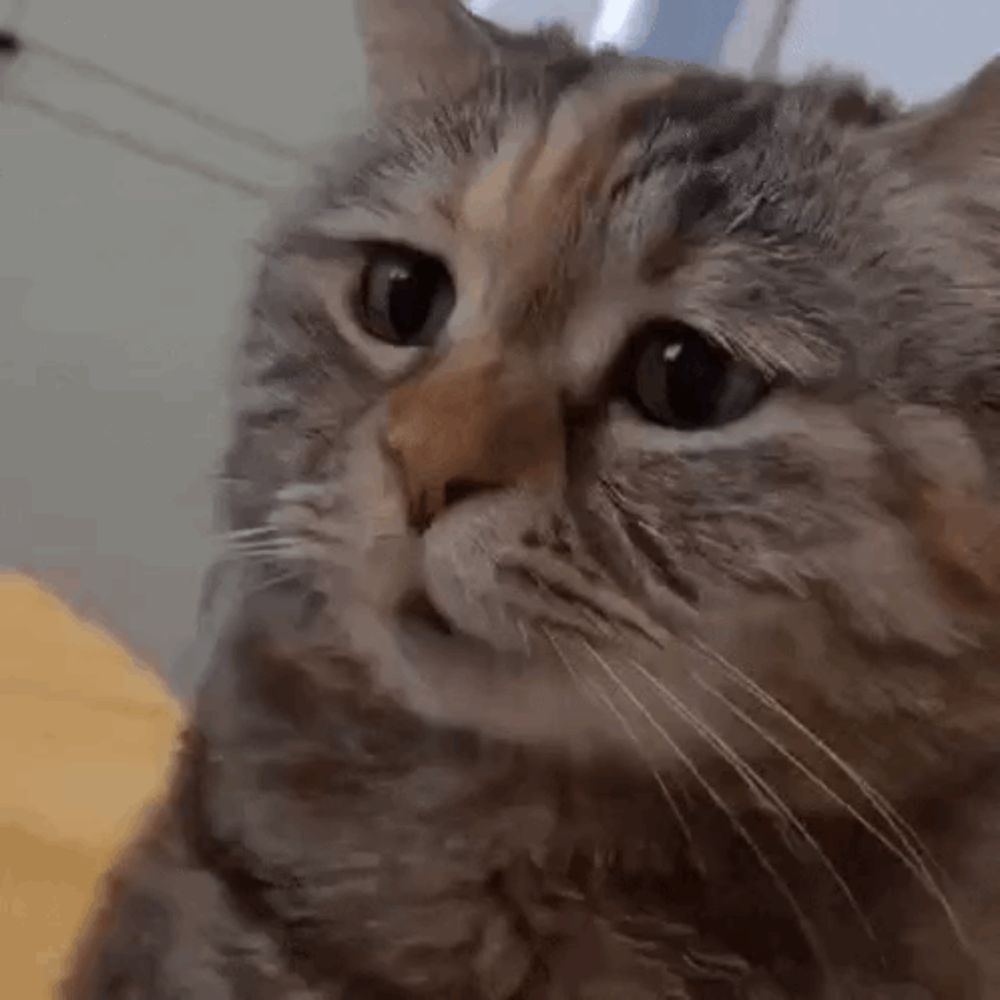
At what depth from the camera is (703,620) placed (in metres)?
0.59

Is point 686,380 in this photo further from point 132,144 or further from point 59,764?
point 132,144

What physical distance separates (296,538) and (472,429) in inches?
3.2

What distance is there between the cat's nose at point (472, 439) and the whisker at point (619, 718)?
5 cm

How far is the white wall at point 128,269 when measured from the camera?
4.65 ft

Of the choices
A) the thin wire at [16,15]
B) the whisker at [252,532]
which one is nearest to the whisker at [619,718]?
the whisker at [252,532]

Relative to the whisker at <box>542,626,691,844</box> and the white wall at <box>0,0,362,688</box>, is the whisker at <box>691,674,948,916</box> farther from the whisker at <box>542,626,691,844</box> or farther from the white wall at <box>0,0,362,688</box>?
the white wall at <box>0,0,362,688</box>

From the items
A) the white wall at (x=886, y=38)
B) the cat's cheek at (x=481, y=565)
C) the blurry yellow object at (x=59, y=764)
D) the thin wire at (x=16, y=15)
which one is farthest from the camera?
the thin wire at (x=16, y=15)

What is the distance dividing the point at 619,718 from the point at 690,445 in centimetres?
9

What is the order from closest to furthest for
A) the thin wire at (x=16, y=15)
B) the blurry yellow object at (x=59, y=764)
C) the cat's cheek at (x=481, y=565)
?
the cat's cheek at (x=481, y=565) → the blurry yellow object at (x=59, y=764) → the thin wire at (x=16, y=15)

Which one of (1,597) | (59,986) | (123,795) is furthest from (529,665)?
(1,597)

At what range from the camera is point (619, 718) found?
599mm

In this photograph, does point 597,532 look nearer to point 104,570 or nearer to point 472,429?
point 472,429

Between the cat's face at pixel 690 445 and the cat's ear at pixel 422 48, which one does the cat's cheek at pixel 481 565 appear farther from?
the cat's ear at pixel 422 48

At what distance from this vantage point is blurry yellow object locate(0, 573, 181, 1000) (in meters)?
0.92
